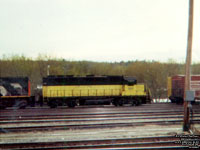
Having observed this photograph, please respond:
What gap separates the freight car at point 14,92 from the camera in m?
17.4

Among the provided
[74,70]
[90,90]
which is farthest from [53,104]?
[74,70]

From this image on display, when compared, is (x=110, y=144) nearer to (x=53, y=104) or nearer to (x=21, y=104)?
(x=53, y=104)

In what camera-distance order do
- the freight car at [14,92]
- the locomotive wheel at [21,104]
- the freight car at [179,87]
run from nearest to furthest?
the freight car at [14,92]
the locomotive wheel at [21,104]
the freight car at [179,87]

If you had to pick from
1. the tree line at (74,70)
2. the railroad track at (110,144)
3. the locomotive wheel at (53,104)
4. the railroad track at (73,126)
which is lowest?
the locomotive wheel at (53,104)

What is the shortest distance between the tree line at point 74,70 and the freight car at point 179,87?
9.97 meters

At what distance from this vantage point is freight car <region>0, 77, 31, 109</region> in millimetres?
17375

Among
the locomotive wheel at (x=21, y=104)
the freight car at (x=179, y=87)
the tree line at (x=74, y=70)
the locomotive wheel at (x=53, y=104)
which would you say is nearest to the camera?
the locomotive wheel at (x=21, y=104)

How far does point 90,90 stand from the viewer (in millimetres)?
19266

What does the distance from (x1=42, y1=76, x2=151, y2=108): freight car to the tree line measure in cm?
1267

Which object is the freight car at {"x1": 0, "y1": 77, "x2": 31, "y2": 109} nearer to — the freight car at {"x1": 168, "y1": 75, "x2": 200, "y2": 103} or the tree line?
the tree line

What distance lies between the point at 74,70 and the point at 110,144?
26.7 metres

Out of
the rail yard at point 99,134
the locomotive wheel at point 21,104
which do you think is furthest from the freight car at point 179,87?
the locomotive wheel at point 21,104

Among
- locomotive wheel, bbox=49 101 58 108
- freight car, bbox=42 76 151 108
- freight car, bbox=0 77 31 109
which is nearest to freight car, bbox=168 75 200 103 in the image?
freight car, bbox=42 76 151 108

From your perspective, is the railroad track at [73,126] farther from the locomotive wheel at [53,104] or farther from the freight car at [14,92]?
the locomotive wheel at [53,104]
